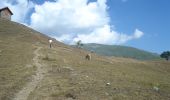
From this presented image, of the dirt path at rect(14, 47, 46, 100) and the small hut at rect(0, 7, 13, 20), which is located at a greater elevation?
the small hut at rect(0, 7, 13, 20)

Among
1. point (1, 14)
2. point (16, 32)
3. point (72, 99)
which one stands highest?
point (1, 14)

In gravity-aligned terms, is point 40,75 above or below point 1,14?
below

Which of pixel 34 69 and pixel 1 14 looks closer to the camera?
pixel 34 69

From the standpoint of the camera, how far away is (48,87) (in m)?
30.9

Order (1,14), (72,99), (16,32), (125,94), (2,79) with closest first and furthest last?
1. (72,99)
2. (125,94)
3. (2,79)
4. (16,32)
5. (1,14)

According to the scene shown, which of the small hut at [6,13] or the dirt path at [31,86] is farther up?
the small hut at [6,13]

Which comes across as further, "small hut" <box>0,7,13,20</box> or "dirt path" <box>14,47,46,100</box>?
"small hut" <box>0,7,13,20</box>

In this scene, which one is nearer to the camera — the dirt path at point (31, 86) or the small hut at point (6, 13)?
the dirt path at point (31, 86)

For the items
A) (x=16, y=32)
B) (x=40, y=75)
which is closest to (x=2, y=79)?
(x=40, y=75)

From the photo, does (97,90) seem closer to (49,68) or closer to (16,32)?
(49,68)

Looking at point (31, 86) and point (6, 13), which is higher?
point (6, 13)

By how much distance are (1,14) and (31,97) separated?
130455 millimetres

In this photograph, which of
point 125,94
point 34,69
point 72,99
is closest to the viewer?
point 72,99

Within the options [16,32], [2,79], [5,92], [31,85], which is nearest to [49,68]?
[2,79]
